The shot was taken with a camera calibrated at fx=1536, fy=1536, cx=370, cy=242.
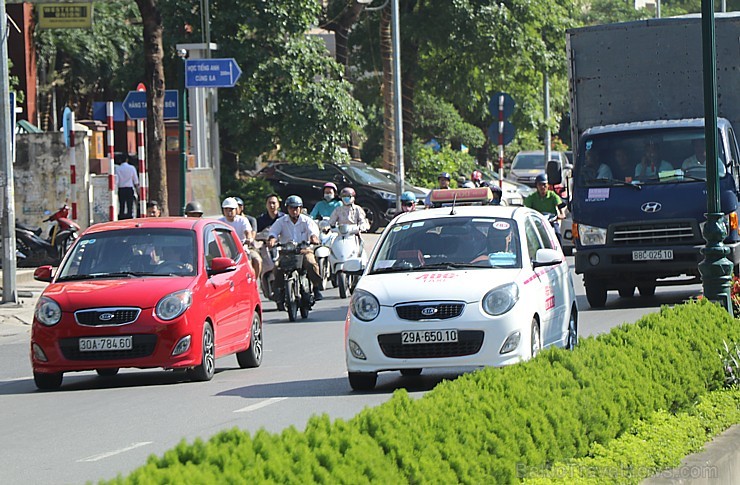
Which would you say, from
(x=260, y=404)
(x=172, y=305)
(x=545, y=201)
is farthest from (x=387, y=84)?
(x=260, y=404)

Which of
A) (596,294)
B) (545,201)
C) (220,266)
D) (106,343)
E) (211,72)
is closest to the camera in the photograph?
(106,343)

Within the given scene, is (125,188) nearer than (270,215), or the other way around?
(270,215)

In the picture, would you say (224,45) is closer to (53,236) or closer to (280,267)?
(53,236)

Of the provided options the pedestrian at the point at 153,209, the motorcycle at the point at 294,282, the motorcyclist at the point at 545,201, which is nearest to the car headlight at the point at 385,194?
the pedestrian at the point at 153,209

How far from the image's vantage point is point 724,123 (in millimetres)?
A: 19812

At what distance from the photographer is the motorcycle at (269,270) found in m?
21.6

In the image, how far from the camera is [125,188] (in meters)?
34.6

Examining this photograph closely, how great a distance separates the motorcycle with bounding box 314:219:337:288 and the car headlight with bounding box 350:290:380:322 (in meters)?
9.29

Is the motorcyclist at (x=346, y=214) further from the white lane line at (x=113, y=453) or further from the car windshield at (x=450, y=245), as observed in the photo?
the white lane line at (x=113, y=453)

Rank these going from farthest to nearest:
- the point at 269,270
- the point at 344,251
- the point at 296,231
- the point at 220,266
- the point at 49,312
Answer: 1. the point at 344,251
2. the point at 269,270
3. the point at 296,231
4. the point at 220,266
5. the point at 49,312

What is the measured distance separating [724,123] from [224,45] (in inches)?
813

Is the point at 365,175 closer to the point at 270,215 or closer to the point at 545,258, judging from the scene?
the point at 270,215

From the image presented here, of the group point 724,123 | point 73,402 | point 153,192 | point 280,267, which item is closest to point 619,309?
point 724,123

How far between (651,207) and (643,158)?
644 millimetres
